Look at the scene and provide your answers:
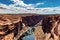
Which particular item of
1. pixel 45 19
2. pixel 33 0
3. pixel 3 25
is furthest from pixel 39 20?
pixel 3 25

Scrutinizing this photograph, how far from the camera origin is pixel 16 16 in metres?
3.80

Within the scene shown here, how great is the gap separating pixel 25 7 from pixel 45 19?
429 mm

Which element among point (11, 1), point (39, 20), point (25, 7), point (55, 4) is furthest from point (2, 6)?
point (55, 4)

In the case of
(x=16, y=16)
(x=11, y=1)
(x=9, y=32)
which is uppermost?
(x=11, y=1)

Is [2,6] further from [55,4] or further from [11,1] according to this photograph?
[55,4]

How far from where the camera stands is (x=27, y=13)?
3.92 metres

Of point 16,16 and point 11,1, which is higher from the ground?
point 11,1

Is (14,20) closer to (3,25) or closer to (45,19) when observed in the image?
(3,25)

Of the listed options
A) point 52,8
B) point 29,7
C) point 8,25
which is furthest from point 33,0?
point 8,25

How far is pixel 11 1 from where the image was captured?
3.83 m

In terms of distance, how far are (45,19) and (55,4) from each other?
13.0 inches

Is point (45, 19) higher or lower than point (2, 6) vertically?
lower

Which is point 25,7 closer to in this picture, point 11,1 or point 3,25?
point 11,1

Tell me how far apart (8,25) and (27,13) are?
41cm
